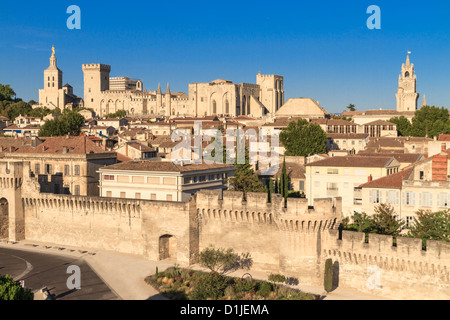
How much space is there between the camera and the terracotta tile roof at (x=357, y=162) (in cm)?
4725

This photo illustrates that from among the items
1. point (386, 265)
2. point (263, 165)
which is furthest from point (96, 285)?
point (263, 165)

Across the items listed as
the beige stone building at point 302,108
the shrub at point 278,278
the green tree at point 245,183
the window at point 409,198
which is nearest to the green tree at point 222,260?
the shrub at point 278,278

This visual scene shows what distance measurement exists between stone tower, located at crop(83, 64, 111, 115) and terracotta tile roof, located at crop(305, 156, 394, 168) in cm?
13540

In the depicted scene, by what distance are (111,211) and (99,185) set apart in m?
8.15

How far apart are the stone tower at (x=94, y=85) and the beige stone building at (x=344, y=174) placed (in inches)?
5338

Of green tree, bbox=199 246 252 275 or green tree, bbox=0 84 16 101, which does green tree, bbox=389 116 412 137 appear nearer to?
green tree, bbox=199 246 252 275

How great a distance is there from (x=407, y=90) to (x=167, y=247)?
13183 cm

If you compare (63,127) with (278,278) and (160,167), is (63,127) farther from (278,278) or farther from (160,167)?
(278,278)

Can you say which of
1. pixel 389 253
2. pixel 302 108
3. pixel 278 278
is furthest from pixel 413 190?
pixel 302 108

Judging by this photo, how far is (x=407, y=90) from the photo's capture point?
156m

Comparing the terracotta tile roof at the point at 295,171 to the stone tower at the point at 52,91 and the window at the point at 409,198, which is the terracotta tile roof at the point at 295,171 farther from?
the stone tower at the point at 52,91

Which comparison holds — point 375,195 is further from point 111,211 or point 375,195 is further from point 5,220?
point 5,220

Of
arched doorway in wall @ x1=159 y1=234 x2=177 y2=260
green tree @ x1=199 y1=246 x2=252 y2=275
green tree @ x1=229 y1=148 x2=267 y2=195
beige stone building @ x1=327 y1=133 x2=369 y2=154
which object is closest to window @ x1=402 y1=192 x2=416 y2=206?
green tree @ x1=199 y1=246 x2=252 y2=275

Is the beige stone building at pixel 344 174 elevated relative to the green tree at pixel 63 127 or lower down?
lower down
